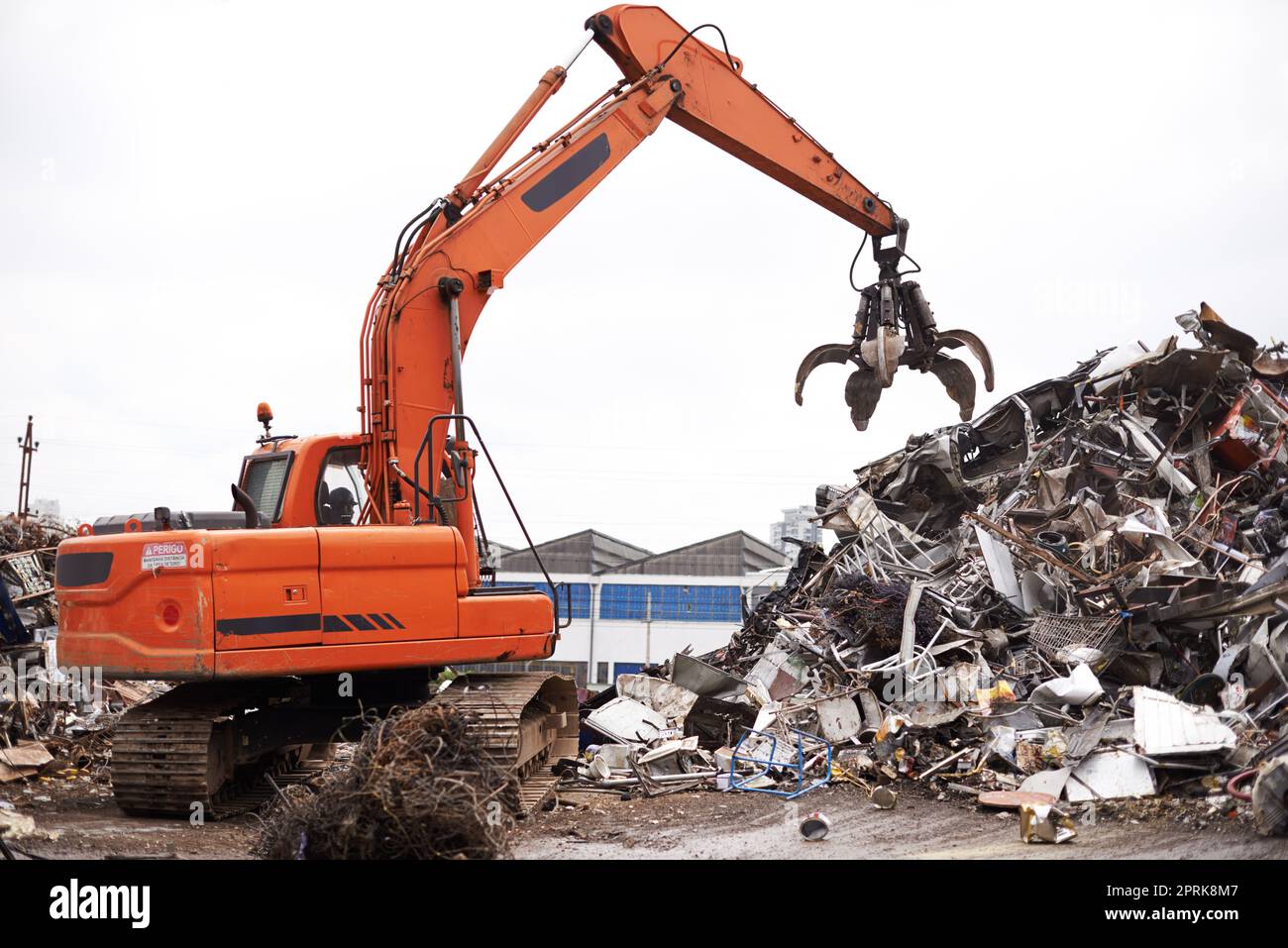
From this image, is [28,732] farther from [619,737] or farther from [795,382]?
[795,382]

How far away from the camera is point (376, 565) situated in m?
6.71

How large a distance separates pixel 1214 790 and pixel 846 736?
301 centimetres

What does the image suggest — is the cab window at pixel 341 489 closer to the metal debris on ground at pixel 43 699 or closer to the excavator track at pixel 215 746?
the excavator track at pixel 215 746

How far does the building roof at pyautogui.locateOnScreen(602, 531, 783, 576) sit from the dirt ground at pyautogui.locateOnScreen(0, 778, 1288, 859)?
986 inches

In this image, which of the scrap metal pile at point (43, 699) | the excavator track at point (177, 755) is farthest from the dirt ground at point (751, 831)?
the scrap metal pile at point (43, 699)

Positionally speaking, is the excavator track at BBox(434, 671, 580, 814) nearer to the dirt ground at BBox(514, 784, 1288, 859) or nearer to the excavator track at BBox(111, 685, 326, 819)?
the dirt ground at BBox(514, 784, 1288, 859)

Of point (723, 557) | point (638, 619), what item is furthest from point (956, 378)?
point (723, 557)

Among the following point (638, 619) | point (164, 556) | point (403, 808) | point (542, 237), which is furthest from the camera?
point (638, 619)

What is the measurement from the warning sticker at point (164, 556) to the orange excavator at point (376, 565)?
0.04ft

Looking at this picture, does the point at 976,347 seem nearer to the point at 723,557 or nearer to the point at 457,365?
the point at 457,365

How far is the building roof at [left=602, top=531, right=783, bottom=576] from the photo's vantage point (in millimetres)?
33281

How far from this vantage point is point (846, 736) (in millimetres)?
8992

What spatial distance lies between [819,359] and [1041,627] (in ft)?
10.6

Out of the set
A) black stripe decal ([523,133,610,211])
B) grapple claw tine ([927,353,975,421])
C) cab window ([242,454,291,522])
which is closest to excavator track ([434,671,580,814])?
cab window ([242,454,291,522])
